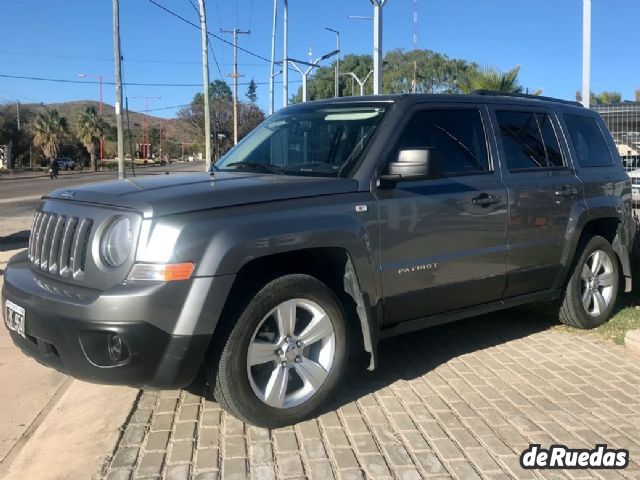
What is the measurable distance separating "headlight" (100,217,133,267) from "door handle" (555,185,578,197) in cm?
333

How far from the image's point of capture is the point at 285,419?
364 cm

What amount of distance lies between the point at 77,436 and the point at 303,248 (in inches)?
64.9

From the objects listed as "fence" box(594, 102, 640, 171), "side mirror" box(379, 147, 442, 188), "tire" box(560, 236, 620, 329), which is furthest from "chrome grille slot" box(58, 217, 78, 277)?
"fence" box(594, 102, 640, 171)

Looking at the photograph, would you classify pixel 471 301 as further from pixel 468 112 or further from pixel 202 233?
pixel 202 233

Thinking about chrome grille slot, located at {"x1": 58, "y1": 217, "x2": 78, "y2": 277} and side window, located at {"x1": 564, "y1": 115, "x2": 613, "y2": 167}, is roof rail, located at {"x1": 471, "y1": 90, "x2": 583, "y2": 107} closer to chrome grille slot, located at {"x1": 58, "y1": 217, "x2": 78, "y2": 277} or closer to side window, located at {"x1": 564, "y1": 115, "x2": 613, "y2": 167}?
side window, located at {"x1": 564, "y1": 115, "x2": 613, "y2": 167}

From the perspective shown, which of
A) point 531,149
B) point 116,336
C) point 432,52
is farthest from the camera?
point 432,52

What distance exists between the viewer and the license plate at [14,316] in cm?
350

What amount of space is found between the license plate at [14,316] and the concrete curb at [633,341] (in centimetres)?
441

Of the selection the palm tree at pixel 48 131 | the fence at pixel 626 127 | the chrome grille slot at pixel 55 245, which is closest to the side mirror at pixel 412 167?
the chrome grille slot at pixel 55 245

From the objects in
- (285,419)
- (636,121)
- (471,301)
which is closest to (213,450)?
(285,419)

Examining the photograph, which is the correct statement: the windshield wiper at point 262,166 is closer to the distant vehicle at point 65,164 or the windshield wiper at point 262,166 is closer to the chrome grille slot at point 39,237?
the chrome grille slot at point 39,237

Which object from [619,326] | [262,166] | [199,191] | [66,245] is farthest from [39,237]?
[619,326]

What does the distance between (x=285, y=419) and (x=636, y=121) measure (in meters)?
15.9

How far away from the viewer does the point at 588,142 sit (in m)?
5.68
